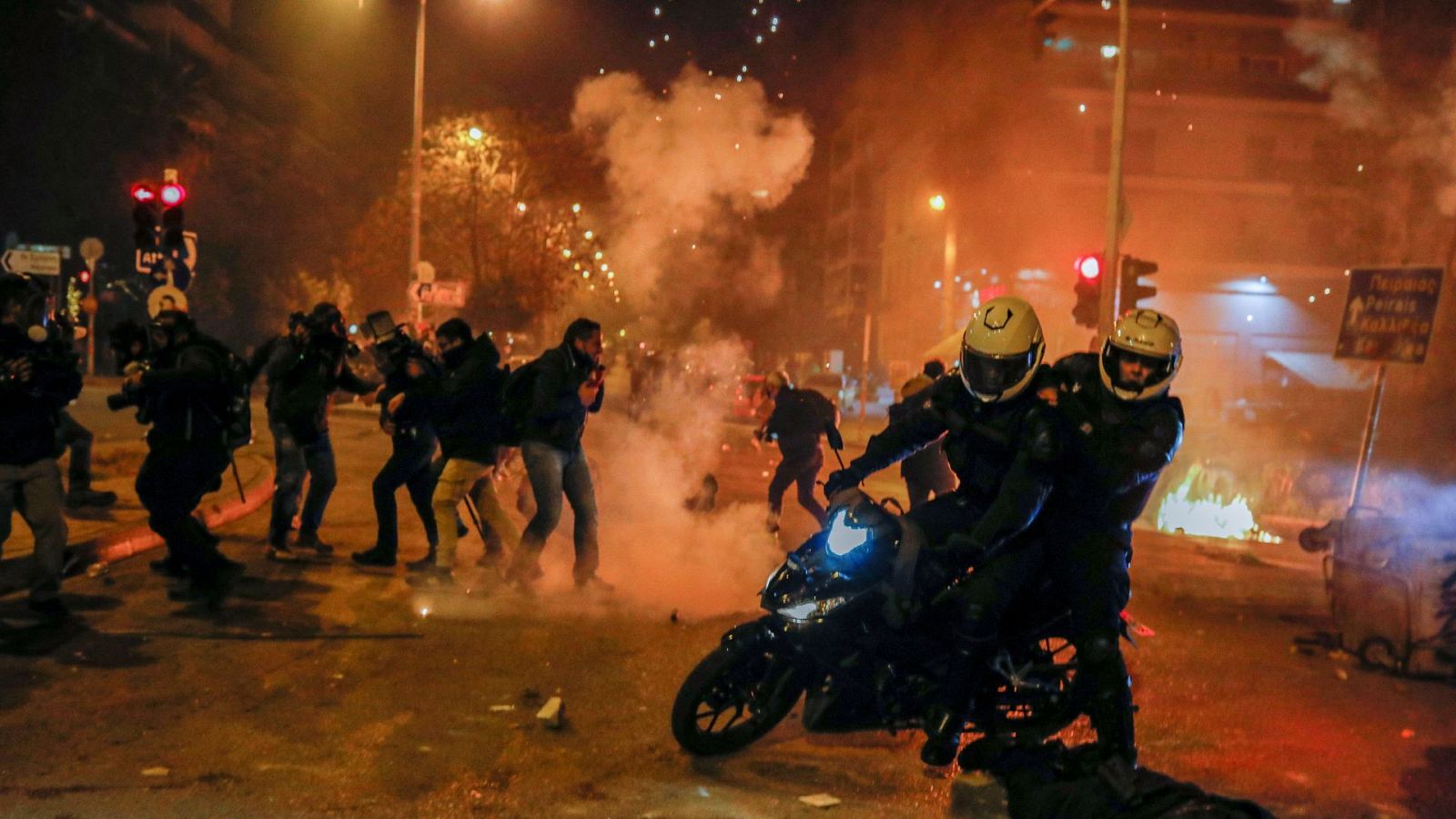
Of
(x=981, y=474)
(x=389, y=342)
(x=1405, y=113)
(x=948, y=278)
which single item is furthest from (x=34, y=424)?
(x=948, y=278)

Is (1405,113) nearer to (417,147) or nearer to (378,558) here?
(417,147)

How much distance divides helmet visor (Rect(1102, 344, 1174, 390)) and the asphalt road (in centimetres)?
171

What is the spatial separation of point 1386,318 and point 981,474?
6751mm

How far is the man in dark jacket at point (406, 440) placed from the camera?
28.5 feet

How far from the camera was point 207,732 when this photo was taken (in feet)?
16.8

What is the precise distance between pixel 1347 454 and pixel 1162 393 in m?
19.7

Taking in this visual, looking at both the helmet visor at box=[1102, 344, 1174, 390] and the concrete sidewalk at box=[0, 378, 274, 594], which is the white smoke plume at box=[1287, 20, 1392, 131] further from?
the helmet visor at box=[1102, 344, 1174, 390]

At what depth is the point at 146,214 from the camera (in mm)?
13305

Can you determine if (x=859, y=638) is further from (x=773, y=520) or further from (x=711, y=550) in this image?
(x=773, y=520)

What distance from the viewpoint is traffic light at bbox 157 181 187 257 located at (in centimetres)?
1334

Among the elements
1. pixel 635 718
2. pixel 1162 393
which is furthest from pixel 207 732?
pixel 1162 393

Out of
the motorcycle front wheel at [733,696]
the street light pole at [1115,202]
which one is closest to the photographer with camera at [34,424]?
the motorcycle front wheel at [733,696]

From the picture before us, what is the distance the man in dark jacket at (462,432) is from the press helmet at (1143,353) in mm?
4681

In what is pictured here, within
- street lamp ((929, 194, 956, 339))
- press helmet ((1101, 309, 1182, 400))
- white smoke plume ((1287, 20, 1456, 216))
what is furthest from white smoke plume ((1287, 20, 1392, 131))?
press helmet ((1101, 309, 1182, 400))
